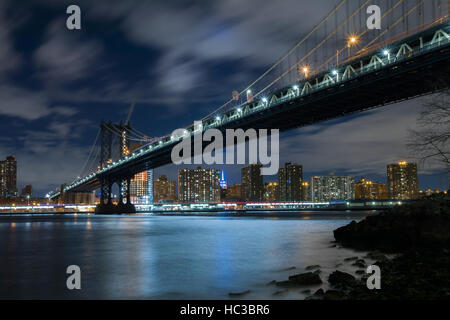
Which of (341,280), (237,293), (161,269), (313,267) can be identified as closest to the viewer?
(341,280)

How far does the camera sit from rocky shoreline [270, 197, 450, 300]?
8141mm

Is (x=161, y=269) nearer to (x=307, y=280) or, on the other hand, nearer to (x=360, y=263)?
(x=307, y=280)

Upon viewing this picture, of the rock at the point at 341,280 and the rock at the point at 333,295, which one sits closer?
the rock at the point at 333,295

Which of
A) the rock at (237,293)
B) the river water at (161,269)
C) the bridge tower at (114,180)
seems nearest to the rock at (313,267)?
the river water at (161,269)

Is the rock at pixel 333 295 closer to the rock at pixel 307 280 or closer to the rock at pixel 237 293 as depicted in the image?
the rock at pixel 307 280

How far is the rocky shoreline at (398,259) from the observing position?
8.14m

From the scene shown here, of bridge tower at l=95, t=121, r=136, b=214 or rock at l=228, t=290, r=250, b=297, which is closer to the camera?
rock at l=228, t=290, r=250, b=297

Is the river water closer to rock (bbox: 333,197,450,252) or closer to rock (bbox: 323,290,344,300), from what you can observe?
rock (bbox: 323,290,344,300)

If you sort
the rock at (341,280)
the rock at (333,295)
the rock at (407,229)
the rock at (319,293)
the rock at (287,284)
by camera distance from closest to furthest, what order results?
1. the rock at (333,295)
2. the rock at (319,293)
3. the rock at (341,280)
4. the rock at (287,284)
5. the rock at (407,229)

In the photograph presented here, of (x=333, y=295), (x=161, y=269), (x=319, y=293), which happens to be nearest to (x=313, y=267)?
(x=319, y=293)

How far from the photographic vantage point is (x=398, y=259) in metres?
11.8

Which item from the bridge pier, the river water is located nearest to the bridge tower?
the bridge pier
